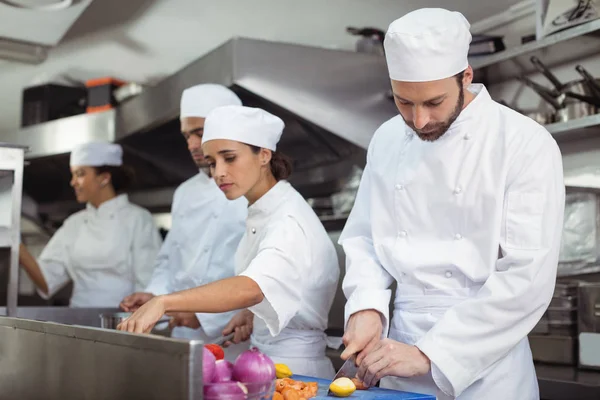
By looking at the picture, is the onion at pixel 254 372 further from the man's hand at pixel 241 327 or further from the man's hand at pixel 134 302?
the man's hand at pixel 134 302

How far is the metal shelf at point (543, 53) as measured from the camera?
2377 millimetres

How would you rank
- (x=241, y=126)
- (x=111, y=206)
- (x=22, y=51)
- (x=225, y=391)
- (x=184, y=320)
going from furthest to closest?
1. (x=22, y=51)
2. (x=111, y=206)
3. (x=184, y=320)
4. (x=241, y=126)
5. (x=225, y=391)

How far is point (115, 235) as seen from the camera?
3.20 m

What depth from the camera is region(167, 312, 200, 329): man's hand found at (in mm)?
2160

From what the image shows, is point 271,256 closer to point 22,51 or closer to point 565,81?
point 565,81

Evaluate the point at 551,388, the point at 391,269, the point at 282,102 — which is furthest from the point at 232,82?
the point at 551,388

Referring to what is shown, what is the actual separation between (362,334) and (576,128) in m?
1.31

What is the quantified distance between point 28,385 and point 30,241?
16.5ft

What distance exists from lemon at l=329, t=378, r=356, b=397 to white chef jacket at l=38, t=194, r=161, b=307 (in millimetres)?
1930

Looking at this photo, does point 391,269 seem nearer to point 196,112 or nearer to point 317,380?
point 317,380

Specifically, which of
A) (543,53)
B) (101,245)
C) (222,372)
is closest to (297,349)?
(222,372)

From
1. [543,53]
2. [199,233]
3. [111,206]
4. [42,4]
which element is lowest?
[199,233]

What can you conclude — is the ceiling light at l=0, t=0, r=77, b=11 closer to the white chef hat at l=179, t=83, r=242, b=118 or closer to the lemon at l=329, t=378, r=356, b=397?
the white chef hat at l=179, t=83, r=242, b=118

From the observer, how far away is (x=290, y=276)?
1779 mm
